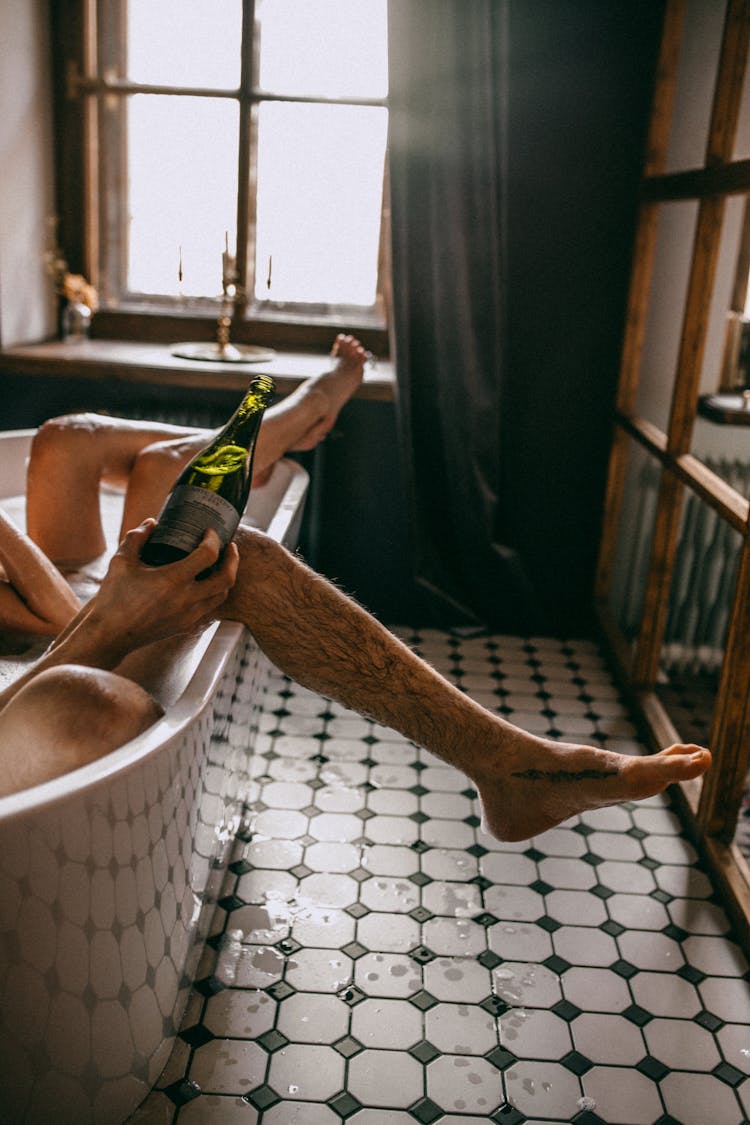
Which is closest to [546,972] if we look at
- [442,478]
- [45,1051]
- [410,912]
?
[410,912]

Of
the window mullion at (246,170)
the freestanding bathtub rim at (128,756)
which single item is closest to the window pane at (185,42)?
the window mullion at (246,170)

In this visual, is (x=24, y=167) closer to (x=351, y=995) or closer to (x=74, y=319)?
(x=74, y=319)

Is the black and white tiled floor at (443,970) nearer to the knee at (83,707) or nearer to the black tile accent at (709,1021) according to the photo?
the black tile accent at (709,1021)

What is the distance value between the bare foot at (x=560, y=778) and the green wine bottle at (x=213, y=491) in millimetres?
538

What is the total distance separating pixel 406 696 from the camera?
4.75 ft

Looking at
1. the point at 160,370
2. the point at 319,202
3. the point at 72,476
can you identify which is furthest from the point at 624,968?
the point at 319,202

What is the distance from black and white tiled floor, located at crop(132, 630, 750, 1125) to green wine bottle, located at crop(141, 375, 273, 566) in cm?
72

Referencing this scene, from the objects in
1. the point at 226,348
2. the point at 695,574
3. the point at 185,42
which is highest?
the point at 185,42

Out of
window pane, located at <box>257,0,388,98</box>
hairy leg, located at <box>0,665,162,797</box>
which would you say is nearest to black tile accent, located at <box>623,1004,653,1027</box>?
hairy leg, located at <box>0,665,162,797</box>

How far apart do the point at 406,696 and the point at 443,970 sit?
513 mm

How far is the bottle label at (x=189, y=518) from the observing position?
1323mm

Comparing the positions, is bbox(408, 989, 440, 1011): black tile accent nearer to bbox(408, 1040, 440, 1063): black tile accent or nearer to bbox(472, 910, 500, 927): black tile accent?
bbox(408, 1040, 440, 1063): black tile accent

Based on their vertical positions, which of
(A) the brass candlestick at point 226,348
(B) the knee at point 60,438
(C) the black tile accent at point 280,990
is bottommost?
(C) the black tile accent at point 280,990

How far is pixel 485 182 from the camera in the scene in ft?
8.46
